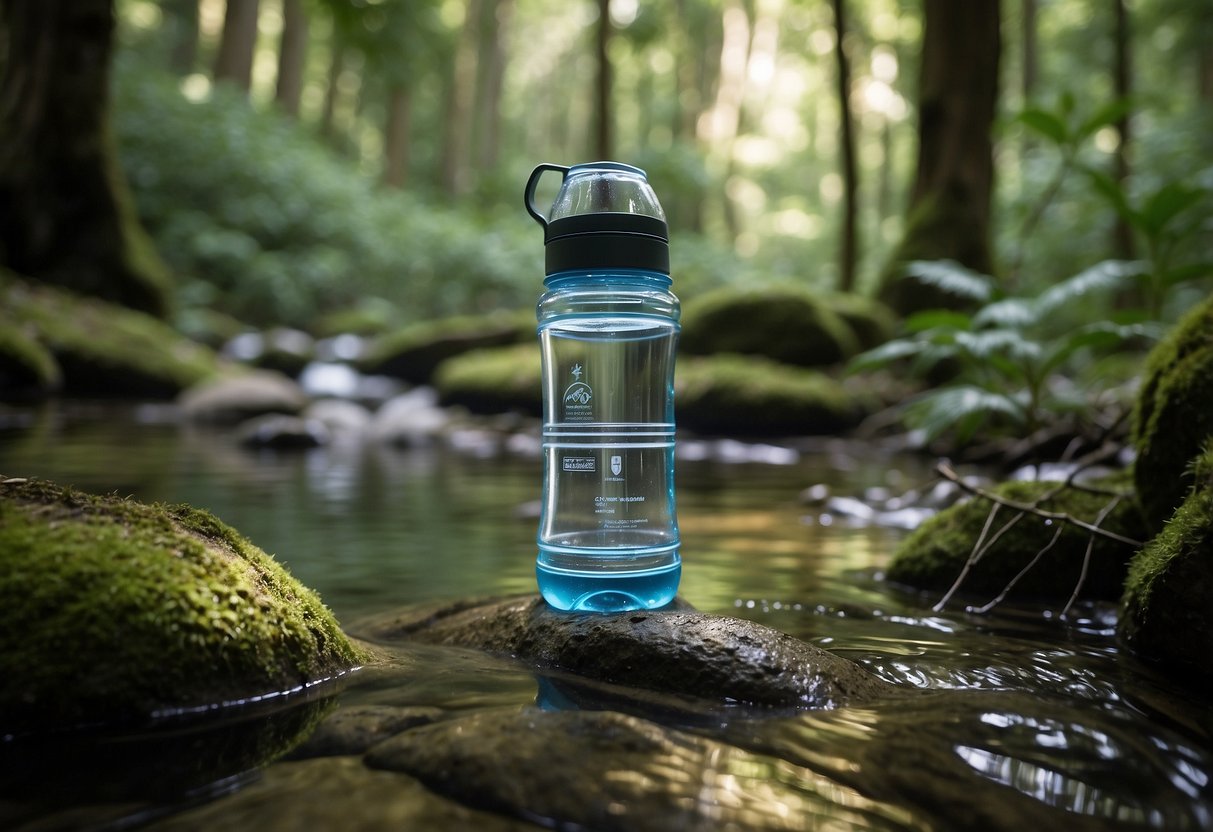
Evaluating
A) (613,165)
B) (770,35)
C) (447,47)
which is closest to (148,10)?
(447,47)

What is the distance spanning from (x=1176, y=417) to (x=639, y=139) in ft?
137

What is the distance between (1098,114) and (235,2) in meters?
21.5

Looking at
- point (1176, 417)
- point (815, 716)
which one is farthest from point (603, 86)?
point (815, 716)

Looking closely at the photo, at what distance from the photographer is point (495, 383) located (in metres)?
12.7

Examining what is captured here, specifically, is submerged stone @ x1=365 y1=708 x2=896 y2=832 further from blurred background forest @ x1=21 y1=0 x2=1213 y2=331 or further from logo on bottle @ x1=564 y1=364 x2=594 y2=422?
blurred background forest @ x1=21 y1=0 x2=1213 y2=331

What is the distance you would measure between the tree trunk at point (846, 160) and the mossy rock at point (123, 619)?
1458 centimetres

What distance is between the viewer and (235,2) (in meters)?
21.9

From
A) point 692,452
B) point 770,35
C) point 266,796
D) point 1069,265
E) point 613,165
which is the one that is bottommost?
point 266,796

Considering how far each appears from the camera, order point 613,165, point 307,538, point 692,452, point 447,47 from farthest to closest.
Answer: point 447,47, point 692,452, point 307,538, point 613,165

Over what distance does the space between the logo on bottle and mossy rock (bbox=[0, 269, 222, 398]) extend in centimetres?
1065

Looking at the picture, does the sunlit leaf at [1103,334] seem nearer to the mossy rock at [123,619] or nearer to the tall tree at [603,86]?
the mossy rock at [123,619]

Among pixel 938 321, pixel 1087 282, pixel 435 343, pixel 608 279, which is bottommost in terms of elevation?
pixel 608 279

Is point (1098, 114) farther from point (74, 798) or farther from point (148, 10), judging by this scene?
point (148, 10)

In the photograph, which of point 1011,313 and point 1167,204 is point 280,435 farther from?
point 1167,204
